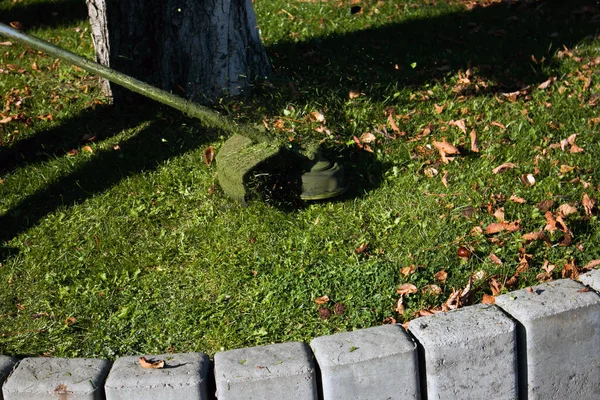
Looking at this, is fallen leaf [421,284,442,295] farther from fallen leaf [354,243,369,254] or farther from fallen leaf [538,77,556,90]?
fallen leaf [538,77,556,90]

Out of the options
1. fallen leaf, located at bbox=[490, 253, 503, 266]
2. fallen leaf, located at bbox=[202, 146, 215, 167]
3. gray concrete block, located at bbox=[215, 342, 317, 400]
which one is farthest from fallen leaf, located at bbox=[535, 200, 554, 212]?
fallen leaf, located at bbox=[202, 146, 215, 167]

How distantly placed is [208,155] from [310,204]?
69 centimetres

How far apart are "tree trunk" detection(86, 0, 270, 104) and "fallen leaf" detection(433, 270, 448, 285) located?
1.80 m

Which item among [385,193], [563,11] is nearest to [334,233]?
[385,193]

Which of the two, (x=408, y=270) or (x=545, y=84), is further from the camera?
(x=545, y=84)

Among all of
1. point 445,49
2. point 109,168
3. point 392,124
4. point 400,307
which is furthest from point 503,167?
point 109,168

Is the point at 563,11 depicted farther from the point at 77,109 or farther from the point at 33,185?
the point at 33,185

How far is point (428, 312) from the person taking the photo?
11.0 feet

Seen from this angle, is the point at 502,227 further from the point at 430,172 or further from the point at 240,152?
the point at 240,152

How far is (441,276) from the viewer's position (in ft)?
11.4

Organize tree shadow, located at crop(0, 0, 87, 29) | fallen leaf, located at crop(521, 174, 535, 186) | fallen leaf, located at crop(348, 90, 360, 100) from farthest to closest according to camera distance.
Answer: tree shadow, located at crop(0, 0, 87, 29) < fallen leaf, located at crop(348, 90, 360, 100) < fallen leaf, located at crop(521, 174, 535, 186)

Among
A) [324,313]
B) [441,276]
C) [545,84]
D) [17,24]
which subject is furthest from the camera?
[17,24]

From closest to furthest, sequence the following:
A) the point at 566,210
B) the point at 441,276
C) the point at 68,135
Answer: the point at 441,276 → the point at 566,210 → the point at 68,135

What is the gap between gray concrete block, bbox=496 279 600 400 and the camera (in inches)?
120
